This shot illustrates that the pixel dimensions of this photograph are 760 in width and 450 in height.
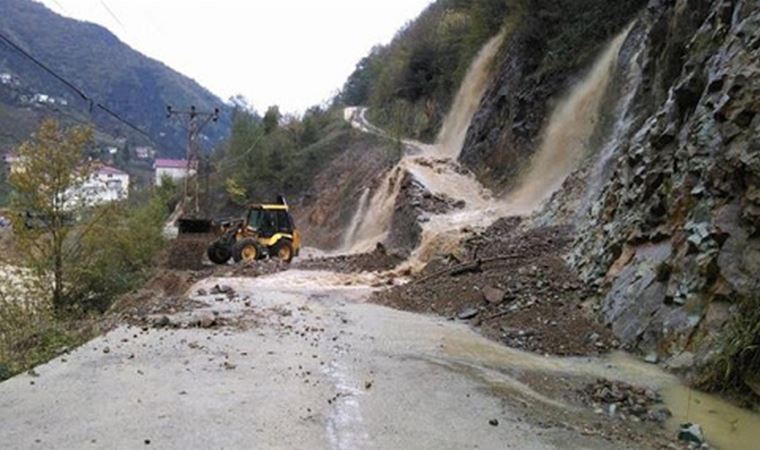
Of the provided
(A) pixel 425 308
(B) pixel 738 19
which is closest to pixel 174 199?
(A) pixel 425 308

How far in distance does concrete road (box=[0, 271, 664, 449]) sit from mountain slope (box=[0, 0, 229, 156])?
97178mm

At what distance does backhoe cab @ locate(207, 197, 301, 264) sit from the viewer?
73.5 feet

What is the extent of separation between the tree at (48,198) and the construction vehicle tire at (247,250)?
198 inches

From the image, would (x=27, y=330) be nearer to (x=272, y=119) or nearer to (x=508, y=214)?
(x=508, y=214)

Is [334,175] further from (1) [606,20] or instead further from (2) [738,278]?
(2) [738,278]

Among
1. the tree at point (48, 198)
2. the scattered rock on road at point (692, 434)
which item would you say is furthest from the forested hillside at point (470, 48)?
the scattered rock on road at point (692, 434)

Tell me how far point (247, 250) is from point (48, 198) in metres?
6.13

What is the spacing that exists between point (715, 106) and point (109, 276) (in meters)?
20.7

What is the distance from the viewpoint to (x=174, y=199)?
6094cm

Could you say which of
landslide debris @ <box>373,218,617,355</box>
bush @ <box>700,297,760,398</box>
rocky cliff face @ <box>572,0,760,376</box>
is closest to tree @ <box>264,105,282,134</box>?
landslide debris @ <box>373,218,617,355</box>

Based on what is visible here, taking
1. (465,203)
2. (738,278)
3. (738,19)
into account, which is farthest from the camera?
(465,203)

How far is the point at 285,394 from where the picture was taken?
6582 millimetres

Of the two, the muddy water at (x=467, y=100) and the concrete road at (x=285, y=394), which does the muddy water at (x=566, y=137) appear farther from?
the concrete road at (x=285, y=394)

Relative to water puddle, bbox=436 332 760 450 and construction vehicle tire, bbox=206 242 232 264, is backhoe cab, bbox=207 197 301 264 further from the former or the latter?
water puddle, bbox=436 332 760 450
